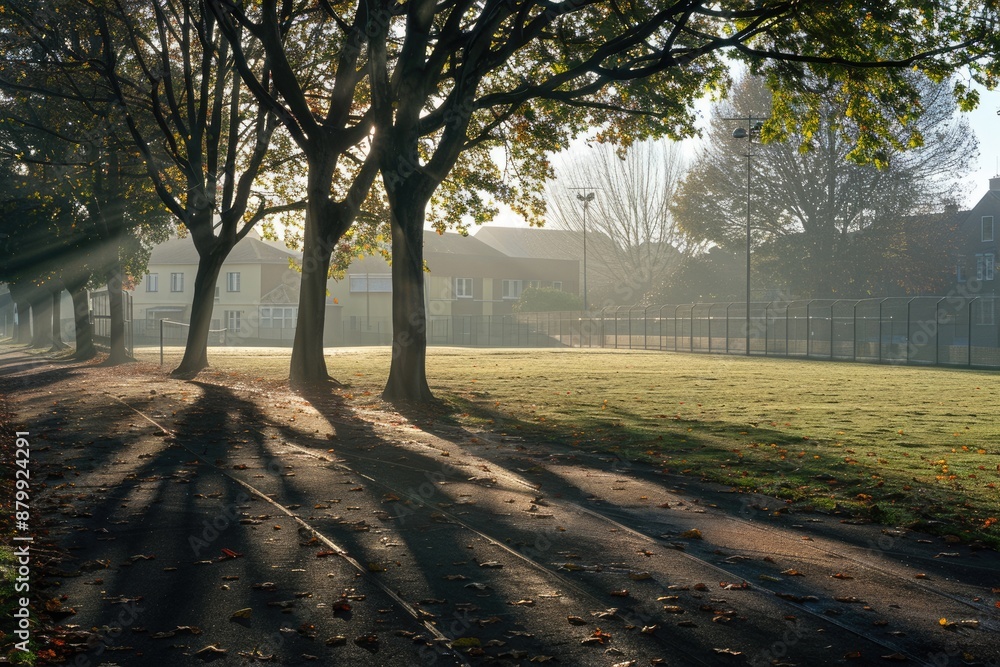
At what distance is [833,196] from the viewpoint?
6056 centimetres

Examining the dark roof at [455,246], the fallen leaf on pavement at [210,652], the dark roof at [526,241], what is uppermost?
the dark roof at [526,241]

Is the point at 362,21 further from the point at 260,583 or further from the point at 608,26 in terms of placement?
the point at 260,583

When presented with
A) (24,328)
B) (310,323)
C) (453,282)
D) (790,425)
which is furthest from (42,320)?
(790,425)

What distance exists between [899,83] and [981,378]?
15226 millimetres

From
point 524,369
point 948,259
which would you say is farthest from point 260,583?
point 948,259

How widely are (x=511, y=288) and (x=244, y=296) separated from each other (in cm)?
2518

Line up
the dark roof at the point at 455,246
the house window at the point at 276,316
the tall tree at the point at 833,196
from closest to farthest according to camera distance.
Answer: the tall tree at the point at 833,196 < the house window at the point at 276,316 < the dark roof at the point at 455,246

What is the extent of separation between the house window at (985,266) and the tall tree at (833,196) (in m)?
5.02

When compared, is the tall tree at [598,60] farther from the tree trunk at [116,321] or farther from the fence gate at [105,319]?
the fence gate at [105,319]

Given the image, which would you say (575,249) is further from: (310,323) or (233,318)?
(310,323)

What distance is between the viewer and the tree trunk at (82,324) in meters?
40.0

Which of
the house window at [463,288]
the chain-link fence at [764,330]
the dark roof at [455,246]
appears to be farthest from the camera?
the dark roof at [455,246]

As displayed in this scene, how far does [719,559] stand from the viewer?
7113 mm

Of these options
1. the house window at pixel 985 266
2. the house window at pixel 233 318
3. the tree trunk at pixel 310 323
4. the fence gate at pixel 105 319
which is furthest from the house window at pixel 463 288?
the tree trunk at pixel 310 323
